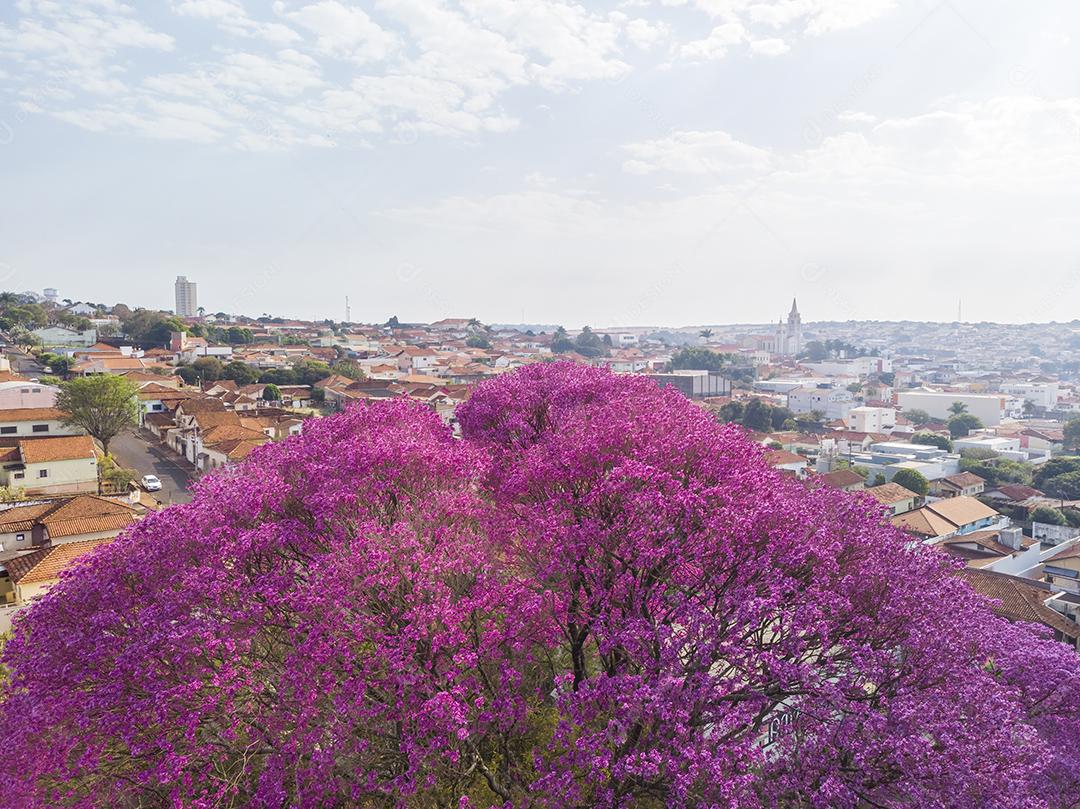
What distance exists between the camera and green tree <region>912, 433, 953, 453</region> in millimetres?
49281

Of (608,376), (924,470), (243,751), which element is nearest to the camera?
(243,751)

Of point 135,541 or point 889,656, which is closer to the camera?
point 889,656

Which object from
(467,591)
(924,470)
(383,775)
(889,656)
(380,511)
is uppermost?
(380,511)

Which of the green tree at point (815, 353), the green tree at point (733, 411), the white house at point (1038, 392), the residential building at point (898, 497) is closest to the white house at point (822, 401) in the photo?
the green tree at point (733, 411)

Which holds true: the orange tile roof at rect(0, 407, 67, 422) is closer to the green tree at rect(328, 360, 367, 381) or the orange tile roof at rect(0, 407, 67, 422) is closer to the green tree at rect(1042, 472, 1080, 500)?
the green tree at rect(328, 360, 367, 381)

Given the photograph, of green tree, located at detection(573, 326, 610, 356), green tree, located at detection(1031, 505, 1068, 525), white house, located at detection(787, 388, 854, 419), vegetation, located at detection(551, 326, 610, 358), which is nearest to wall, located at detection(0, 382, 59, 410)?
green tree, located at detection(1031, 505, 1068, 525)

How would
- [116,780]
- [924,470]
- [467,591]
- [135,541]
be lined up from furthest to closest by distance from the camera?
[924,470], [135,541], [467,591], [116,780]

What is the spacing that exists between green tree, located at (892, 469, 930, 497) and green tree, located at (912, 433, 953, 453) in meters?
16.4

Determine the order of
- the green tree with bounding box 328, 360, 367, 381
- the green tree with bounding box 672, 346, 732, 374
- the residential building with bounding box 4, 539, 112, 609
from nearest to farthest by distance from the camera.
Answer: the residential building with bounding box 4, 539, 112, 609 → the green tree with bounding box 328, 360, 367, 381 → the green tree with bounding box 672, 346, 732, 374

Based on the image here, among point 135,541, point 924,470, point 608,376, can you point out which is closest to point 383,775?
point 135,541

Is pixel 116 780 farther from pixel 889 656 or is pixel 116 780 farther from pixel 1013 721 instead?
pixel 1013 721

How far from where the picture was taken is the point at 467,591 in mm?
6543

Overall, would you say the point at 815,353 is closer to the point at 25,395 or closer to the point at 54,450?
the point at 25,395

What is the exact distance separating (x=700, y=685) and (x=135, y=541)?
5677mm
